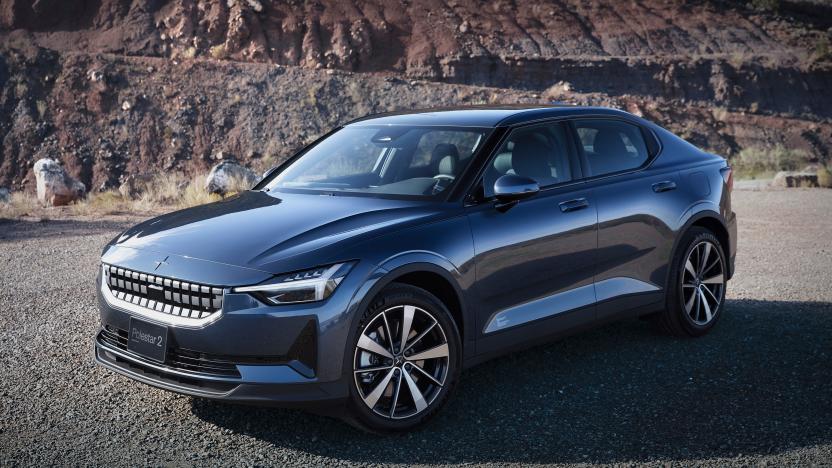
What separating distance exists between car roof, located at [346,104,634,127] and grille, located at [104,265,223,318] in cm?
221

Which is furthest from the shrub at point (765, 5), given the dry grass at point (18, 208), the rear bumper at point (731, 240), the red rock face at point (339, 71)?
the rear bumper at point (731, 240)

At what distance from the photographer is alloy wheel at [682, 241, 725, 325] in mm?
6609

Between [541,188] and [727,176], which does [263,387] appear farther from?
[727,176]

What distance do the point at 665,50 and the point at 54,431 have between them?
141 feet

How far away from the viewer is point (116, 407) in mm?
5145

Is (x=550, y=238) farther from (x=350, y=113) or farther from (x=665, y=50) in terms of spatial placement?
(x=665, y=50)

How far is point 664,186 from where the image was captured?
6383mm

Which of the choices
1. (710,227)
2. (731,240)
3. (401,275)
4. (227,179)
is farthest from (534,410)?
(227,179)

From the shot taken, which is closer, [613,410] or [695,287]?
[613,410]

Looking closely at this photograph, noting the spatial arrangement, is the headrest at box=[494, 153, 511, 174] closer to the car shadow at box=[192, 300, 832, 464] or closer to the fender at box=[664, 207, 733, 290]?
the car shadow at box=[192, 300, 832, 464]

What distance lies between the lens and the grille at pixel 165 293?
14.2ft

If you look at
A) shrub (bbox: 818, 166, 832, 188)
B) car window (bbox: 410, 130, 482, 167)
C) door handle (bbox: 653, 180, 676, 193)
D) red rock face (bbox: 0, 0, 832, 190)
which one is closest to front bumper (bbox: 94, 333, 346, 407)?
car window (bbox: 410, 130, 482, 167)

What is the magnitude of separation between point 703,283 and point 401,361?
10.1ft

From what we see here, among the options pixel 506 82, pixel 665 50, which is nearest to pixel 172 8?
pixel 506 82
